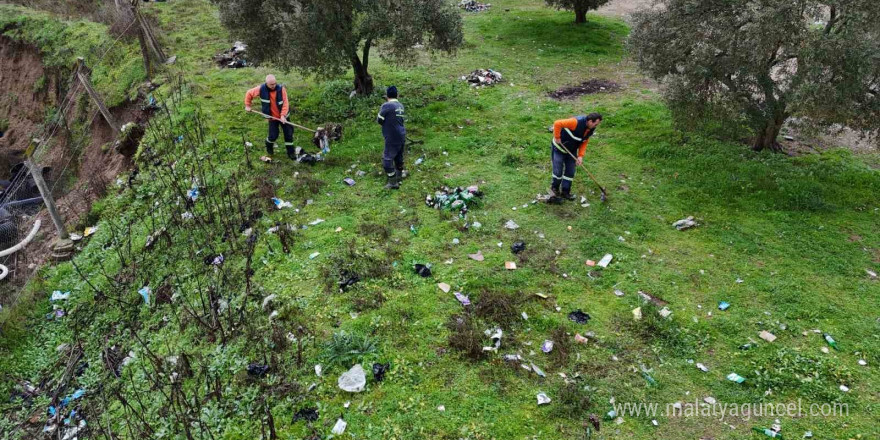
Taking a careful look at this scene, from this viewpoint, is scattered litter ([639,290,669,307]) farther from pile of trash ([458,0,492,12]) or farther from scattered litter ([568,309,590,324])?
pile of trash ([458,0,492,12])

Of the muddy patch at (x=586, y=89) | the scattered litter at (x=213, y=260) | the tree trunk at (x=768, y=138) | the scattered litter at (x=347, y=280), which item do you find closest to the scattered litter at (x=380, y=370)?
the scattered litter at (x=347, y=280)

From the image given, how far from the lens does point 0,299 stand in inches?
356

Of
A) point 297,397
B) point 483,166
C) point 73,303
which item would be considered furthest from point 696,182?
point 73,303

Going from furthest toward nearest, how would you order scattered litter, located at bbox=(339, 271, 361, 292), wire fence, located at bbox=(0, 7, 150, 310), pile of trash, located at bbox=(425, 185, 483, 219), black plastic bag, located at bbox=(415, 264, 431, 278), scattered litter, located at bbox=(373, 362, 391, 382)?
wire fence, located at bbox=(0, 7, 150, 310)
pile of trash, located at bbox=(425, 185, 483, 219)
black plastic bag, located at bbox=(415, 264, 431, 278)
scattered litter, located at bbox=(339, 271, 361, 292)
scattered litter, located at bbox=(373, 362, 391, 382)

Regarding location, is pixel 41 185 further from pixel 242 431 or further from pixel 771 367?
pixel 771 367

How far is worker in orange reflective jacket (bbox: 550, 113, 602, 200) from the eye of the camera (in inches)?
332

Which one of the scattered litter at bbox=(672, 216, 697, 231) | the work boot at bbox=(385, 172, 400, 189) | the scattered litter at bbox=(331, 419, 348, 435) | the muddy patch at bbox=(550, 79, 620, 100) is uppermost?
the muddy patch at bbox=(550, 79, 620, 100)

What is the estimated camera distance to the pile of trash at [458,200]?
8727 millimetres

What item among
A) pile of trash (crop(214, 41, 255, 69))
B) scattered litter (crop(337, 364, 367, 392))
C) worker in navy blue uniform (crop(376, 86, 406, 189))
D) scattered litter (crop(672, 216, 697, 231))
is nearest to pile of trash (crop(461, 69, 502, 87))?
worker in navy blue uniform (crop(376, 86, 406, 189))

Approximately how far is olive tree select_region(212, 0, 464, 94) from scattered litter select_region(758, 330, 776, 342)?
903 centimetres

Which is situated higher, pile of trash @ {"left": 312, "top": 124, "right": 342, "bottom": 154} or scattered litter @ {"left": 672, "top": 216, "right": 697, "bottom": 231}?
pile of trash @ {"left": 312, "top": 124, "right": 342, "bottom": 154}

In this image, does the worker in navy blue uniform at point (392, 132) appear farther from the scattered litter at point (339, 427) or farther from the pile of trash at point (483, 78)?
the pile of trash at point (483, 78)

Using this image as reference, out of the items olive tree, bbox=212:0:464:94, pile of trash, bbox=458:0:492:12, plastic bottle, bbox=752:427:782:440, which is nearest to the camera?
plastic bottle, bbox=752:427:782:440

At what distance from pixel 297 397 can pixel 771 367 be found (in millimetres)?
5430
